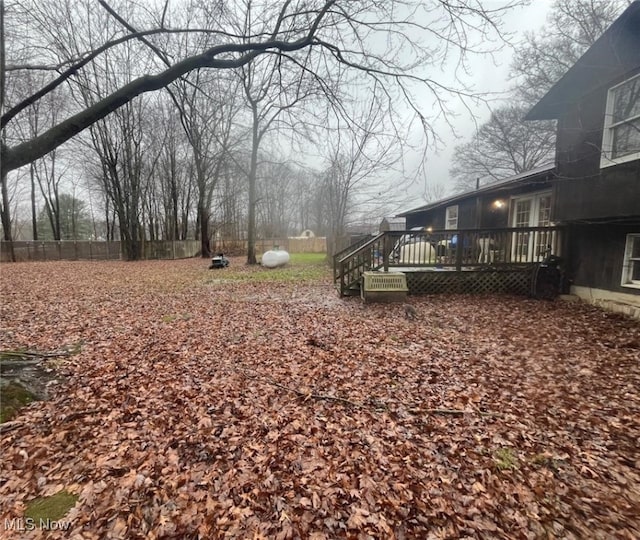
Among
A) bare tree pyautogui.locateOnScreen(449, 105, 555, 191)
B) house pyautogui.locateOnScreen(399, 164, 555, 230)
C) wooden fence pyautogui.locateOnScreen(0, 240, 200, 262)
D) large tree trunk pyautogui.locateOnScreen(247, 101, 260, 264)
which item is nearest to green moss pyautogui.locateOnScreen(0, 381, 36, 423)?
house pyautogui.locateOnScreen(399, 164, 555, 230)

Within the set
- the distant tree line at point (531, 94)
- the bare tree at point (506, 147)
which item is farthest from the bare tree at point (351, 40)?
the bare tree at point (506, 147)

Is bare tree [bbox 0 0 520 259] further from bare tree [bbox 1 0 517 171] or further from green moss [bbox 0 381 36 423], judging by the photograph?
green moss [bbox 0 381 36 423]

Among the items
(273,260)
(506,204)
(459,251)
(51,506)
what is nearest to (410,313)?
(459,251)

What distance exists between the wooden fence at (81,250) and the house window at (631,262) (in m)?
23.7

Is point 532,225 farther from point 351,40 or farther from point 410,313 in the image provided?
point 351,40

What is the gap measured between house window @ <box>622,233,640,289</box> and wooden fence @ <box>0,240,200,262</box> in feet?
77.6

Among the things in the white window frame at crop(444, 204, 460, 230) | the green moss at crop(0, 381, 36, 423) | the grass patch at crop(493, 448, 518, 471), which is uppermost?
the white window frame at crop(444, 204, 460, 230)

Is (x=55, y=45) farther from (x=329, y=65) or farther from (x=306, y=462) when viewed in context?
(x=306, y=462)

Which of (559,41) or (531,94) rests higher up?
(559,41)

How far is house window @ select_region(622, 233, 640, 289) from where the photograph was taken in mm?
5977

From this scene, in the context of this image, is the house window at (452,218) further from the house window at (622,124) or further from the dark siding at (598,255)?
the house window at (622,124)

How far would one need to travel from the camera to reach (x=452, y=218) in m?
15.5

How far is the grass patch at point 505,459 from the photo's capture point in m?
2.31

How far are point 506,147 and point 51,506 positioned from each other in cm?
2754
